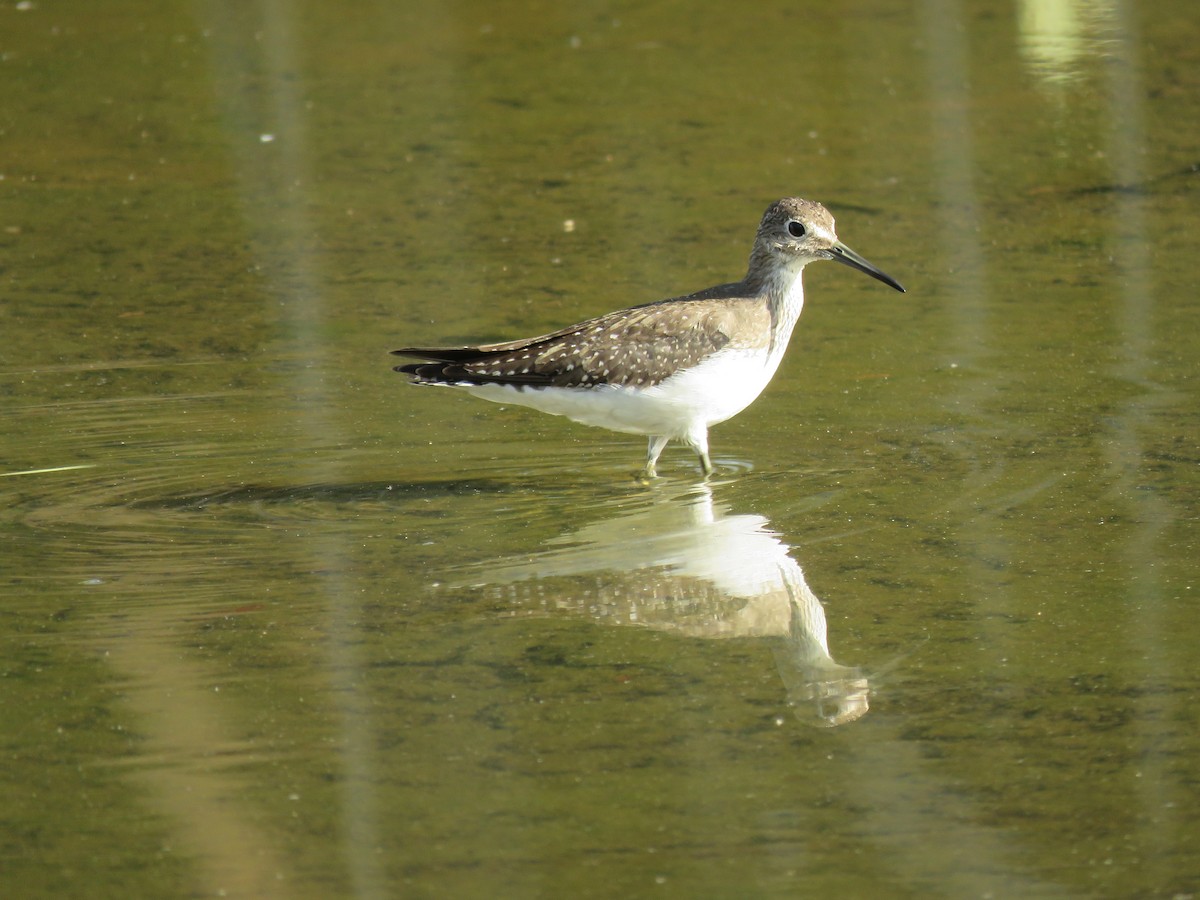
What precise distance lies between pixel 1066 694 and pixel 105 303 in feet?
21.3

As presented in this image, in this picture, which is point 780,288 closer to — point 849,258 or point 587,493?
point 849,258

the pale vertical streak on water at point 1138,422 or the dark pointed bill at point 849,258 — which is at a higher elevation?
the dark pointed bill at point 849,258

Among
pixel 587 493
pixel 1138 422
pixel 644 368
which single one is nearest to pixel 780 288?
pixel 644 368

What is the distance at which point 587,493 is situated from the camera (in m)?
7.84

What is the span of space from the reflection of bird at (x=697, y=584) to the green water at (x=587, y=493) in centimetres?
3

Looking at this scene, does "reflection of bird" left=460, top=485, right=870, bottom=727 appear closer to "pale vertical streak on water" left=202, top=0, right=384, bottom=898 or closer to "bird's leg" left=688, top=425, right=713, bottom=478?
"bird's leg" left=688, top=425, right=713, bottom=478

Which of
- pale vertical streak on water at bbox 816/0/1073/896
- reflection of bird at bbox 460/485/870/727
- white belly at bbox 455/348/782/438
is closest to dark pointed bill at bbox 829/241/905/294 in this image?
white belly at bbox 455/348/782/438

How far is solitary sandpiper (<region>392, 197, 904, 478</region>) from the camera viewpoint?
7.83 metres

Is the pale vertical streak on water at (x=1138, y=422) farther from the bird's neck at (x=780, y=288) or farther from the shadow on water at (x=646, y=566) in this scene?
the bird's neck at (x=780, y=288)

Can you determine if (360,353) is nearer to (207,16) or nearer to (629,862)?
(629,862)

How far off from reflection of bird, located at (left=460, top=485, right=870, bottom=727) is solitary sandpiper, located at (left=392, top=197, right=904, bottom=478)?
0.45 metres

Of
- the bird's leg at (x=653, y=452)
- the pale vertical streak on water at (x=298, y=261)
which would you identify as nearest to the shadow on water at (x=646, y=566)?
the bird's leg at (x=653, y=452)

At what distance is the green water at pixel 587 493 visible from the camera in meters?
4.90

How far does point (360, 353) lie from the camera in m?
9.59
